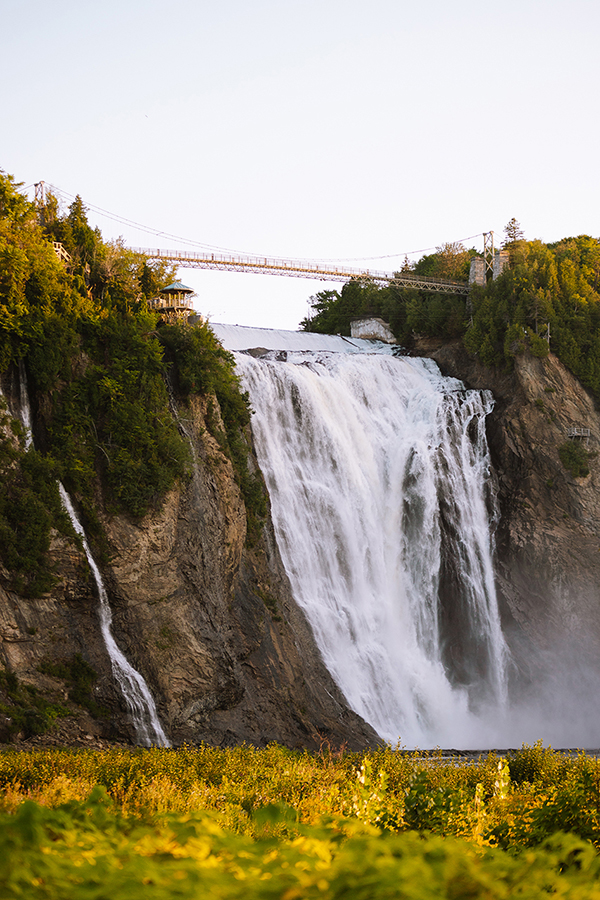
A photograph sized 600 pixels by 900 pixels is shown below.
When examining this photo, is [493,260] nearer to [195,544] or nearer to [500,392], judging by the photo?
[500,392]

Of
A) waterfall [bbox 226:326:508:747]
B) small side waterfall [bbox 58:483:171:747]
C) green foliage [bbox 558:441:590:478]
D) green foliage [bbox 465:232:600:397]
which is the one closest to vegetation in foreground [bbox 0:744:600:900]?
small side waterfall [bbox 58:483:171:747]

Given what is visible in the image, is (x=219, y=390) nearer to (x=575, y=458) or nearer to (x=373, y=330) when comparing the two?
(x=575, y=458)

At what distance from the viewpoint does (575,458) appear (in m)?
46.4

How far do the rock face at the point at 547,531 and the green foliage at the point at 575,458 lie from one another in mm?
299

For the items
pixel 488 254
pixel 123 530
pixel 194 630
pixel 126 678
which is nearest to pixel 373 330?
pixel 488 254

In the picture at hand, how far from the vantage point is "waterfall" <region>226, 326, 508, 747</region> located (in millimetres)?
35750

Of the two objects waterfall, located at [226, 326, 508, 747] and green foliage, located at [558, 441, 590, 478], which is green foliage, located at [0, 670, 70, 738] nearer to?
waterfall, located at [226, 326, 508, 747]

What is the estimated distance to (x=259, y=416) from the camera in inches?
1503

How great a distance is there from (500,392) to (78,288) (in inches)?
1159

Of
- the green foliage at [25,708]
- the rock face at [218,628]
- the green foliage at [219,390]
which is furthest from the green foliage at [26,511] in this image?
the green foliage at [219,390]

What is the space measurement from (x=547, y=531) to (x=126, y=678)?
28730 mm

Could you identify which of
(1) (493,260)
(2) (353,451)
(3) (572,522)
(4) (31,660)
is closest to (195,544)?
(4) (31,660)

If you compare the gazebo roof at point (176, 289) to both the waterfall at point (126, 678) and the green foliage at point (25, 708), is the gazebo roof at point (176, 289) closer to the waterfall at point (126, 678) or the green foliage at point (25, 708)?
the waterfall at point (126, 678)

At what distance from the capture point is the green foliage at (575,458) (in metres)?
46.1
